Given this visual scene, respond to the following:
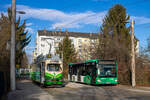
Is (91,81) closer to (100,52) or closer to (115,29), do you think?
(100,52)

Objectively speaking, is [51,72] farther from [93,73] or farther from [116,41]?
[116,41]

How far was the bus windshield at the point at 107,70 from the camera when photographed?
79.9 feet

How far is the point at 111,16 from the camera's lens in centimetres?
3941

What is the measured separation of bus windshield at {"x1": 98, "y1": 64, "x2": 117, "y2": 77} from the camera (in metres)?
24.3

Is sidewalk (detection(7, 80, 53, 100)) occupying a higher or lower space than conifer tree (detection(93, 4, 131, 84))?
lower

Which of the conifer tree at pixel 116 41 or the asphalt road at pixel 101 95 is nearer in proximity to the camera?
the asphalt road at pixel 101 95

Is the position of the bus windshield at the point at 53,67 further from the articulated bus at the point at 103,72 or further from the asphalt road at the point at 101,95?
the asphalt road at the point at 101,95

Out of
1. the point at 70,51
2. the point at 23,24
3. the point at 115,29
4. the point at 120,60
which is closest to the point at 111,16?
the point at 115,29

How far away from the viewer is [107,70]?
24.5 m

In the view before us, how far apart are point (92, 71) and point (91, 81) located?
1.15 meters

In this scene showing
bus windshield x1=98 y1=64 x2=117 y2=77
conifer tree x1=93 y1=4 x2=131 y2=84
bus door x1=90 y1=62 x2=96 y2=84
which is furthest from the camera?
conifer tree x1=93 y1=4 x2=131 y2=84

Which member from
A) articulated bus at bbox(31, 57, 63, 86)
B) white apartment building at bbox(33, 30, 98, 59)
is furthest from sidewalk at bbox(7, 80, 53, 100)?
white apartment building at bbox(33, 30, 98, 59)

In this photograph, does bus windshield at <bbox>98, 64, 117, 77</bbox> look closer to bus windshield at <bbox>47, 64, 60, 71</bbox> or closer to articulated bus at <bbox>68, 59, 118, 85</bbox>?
articulated bus at <bbox>68, 59, 118, 85</bbox>

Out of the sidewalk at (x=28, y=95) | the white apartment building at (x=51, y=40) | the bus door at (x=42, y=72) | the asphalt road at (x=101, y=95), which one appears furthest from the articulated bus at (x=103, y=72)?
the white apartment building at (x=51, y=40)
